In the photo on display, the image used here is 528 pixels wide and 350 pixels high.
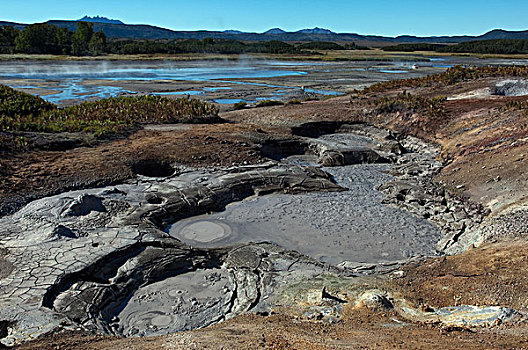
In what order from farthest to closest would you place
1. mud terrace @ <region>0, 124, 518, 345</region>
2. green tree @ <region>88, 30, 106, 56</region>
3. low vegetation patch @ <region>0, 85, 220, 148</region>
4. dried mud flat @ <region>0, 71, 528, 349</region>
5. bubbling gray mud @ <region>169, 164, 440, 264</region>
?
green tree @ <region>88, 30, 106, 56</region>
low vegetation patch @ <region>0, 85, 220, 148</region>
bubbling gray mud @ <region>169, 164, 440, 264</region>
mud terrace @ <region>0, 124, 518, 345</region>
dried mud flat @ <region>0, 71, 528, 349</region>

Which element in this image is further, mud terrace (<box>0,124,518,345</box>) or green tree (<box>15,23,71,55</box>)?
green tree (<box>15,23,71,55</box>)

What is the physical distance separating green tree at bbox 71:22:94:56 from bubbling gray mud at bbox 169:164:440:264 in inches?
3423

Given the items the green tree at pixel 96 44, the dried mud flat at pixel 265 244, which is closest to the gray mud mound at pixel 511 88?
the dried mud flat at pixel 265 244

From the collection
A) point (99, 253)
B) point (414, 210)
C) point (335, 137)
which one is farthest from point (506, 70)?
point (99, 253)

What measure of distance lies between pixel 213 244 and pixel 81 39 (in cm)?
8957

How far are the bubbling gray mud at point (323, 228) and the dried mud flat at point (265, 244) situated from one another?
5 centimetres

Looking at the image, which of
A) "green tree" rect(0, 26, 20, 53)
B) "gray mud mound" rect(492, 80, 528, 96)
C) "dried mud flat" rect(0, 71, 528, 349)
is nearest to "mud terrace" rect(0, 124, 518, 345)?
"dried mud flat" rect(0, 71, 528, 349)

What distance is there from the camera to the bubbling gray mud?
34.7 ft

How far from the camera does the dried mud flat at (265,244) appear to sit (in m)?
6.73

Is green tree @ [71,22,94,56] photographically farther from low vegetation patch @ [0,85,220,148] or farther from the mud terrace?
the mud terrace

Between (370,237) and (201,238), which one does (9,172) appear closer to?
(201,238)

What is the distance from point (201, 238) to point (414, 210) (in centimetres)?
627

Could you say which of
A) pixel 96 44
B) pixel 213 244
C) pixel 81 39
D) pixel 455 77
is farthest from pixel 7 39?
pixel 213 244

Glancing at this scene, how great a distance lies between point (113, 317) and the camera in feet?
25.5
